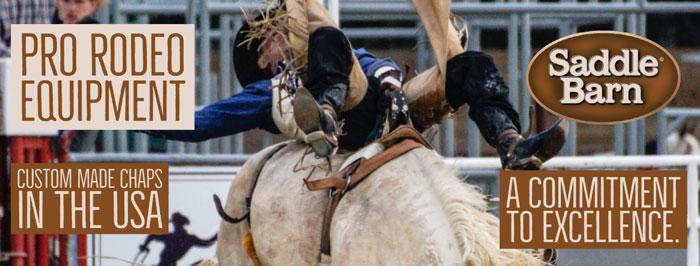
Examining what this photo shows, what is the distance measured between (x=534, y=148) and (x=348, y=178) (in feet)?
1.96

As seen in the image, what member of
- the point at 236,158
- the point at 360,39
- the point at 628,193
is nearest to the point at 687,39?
the point at 360,39

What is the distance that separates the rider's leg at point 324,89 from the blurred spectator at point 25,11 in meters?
3.05

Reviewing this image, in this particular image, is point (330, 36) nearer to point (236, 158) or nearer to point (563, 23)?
point (236, 158)

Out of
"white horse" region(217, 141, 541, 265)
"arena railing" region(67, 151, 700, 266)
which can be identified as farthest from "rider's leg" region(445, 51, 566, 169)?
"arena railing" region(67, 151, 700, 266)

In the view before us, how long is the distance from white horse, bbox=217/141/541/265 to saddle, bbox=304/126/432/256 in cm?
2

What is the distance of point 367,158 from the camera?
5.61m

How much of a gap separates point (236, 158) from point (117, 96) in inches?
54.9

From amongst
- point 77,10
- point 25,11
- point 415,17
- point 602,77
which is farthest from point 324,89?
point 25,11

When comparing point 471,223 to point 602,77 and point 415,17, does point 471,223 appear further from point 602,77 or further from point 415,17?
point 415,17

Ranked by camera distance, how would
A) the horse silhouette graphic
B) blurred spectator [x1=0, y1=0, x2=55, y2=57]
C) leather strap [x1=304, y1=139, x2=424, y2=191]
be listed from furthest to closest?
1. blurred spectator [x1=0, y1=0, x2=55, y2=57]
2. the horse silhouette graphic
3. leather strap [x1=304, y1=139, x2=424, y2=191]

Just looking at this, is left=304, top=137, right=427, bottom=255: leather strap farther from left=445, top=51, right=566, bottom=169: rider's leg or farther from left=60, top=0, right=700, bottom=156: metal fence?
left=60, top=0, right=700, bottom=156: metal fence

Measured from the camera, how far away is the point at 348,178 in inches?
220

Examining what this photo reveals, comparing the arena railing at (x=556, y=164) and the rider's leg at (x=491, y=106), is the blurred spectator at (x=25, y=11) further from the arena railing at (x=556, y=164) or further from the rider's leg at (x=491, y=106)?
the rider's leg at (x=491, y=106)

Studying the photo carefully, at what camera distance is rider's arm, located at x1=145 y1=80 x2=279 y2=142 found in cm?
705
